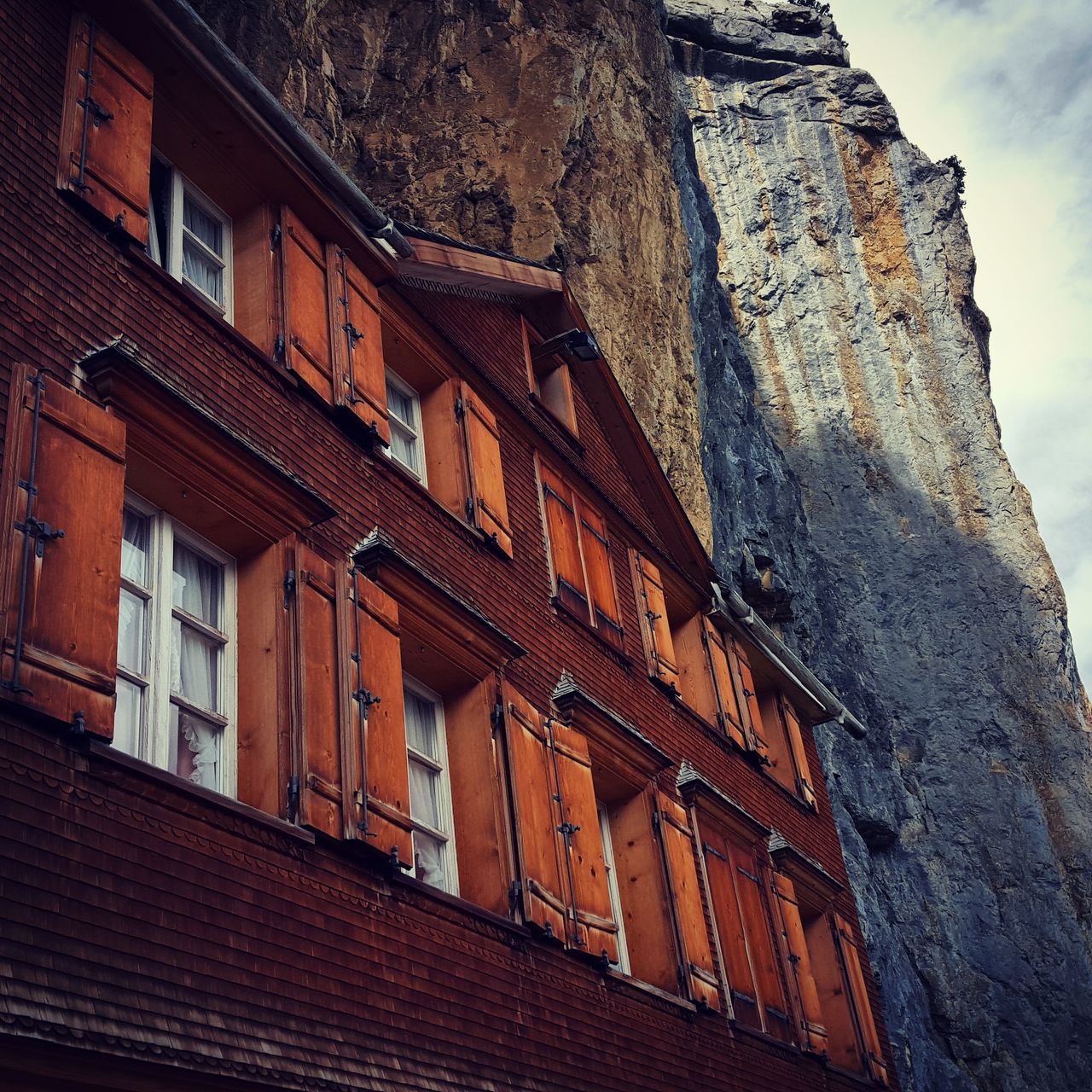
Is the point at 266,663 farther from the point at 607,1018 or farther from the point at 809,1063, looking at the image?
the point at 809,1063

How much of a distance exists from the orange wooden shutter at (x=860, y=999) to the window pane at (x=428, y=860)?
23.6 feet

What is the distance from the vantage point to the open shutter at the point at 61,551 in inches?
210

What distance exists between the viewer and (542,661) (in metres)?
10.1

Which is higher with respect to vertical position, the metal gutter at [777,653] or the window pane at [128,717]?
the metal gutter at [777,653]

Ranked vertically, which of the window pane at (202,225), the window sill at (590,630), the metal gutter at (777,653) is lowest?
the window sill at (590,630)

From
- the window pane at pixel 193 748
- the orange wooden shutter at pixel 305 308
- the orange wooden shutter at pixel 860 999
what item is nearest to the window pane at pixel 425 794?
the window pane at pixel 193 748

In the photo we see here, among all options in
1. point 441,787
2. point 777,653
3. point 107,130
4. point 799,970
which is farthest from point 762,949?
point 107,130

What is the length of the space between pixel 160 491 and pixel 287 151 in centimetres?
317

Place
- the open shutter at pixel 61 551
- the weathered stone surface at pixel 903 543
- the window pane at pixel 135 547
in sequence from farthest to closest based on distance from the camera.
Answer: the weathered stone surface at pixel 903 543 → the window pane at pixel 135 547 → the open shutter at pixel 61 551

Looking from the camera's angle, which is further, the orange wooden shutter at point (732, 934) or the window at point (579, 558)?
the window at point (579, 558)

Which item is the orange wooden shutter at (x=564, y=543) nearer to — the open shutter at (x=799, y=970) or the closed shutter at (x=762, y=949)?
the closed shutter at (x=762, y=949)

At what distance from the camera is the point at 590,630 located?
11.1 meters

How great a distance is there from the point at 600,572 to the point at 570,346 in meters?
2.92

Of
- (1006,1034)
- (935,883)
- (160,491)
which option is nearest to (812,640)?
(935,883)
